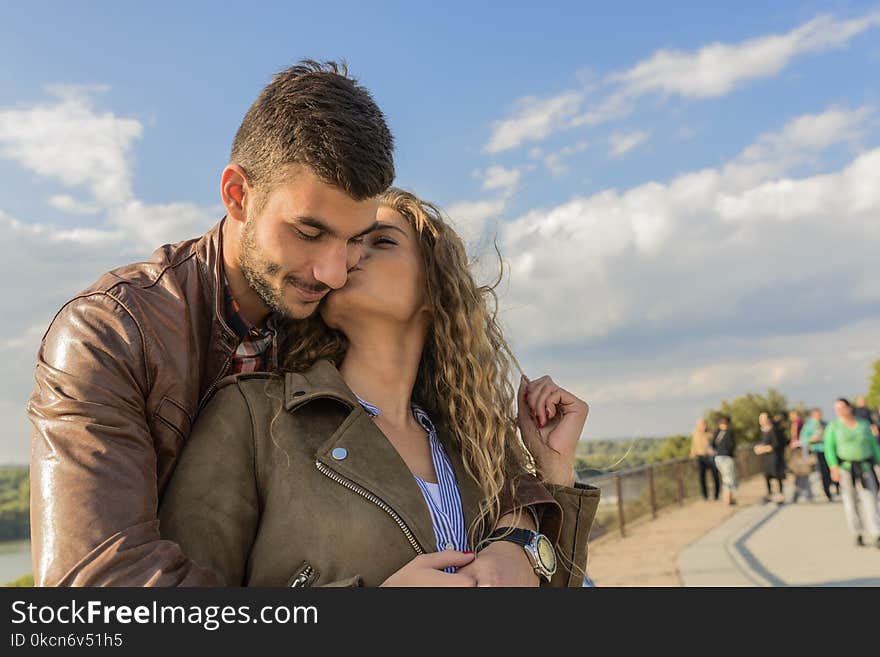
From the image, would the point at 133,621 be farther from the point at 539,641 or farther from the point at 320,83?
the point at 320,83

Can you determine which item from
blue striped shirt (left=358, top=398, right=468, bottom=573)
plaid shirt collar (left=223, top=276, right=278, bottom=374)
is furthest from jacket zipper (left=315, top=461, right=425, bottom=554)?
plaid shirt collar (left=223, top=276, right=278, bottom=374)

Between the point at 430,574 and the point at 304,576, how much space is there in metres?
0.41

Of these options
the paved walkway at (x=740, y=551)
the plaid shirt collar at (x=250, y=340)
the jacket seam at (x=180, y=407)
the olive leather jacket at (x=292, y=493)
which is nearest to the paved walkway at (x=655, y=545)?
the paved walkway at (x=740, y=551)

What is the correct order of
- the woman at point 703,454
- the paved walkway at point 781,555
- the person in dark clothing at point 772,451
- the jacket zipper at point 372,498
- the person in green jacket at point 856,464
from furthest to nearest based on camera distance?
the woman at point 703,454, the person in dark clothing at point 772,451, the person in green jacket at point 856,464, the paved walkway at point 781,555, the jacket zipper at point 372,498

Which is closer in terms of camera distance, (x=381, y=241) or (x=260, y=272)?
(x=260, y=272)

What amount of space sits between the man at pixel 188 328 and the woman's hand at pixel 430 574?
110 mm

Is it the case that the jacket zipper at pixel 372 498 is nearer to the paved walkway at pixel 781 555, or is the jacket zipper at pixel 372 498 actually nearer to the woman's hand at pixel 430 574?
the woman's hand at pixel 430 574

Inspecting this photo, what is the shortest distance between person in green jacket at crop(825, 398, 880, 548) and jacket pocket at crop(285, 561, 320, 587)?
12.2 m

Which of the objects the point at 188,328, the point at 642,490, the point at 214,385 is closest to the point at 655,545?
the point at 642,490

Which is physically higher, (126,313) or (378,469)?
(126,313)

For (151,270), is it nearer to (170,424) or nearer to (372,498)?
(170,424)

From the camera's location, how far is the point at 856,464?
1305 cm

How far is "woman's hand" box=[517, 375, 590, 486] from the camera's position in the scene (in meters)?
3.31

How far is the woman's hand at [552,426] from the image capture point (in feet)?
10.8
